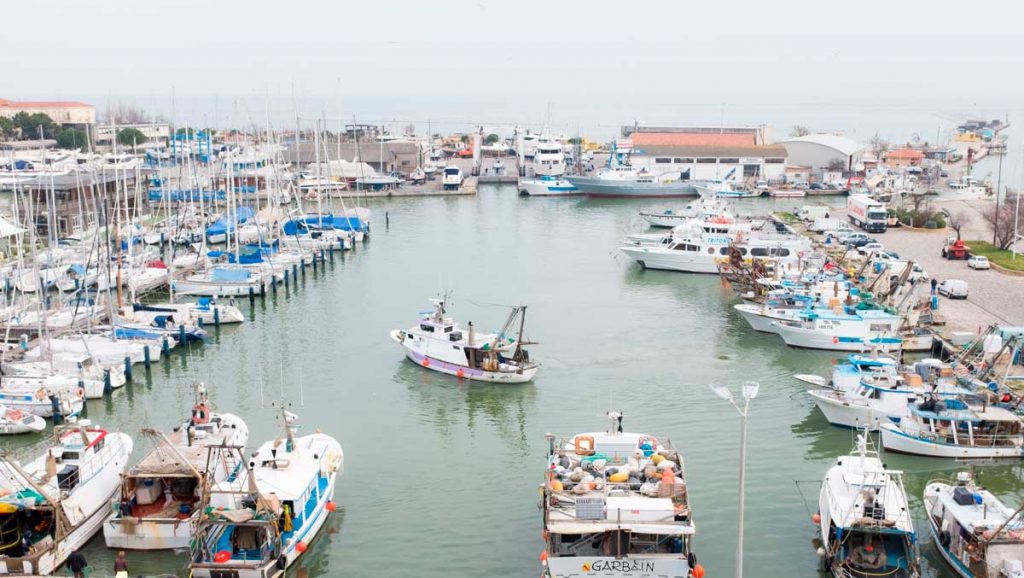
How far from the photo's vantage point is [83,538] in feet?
59.0

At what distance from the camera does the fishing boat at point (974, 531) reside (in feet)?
52.7

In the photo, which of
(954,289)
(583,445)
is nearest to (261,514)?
(583,445)

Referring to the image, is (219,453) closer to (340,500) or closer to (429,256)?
(340,500)

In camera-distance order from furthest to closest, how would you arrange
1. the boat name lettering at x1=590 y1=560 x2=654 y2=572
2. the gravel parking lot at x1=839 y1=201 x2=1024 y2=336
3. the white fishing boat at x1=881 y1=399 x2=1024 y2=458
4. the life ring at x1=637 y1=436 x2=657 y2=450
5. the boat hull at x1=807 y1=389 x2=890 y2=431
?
the gravel parking lot at x1=839 y1=201 x2=1024 y2=336, the boat hull at x1=807 y1=389 x2=890 y2=431, the white fishing boat at x1=881 y1=399 x2=1024 y2=458, the life ring at x1=637 y1=436 x2=657 y2=450, the boat name lettering at x1=590 y1=560 x2=654 y2=572

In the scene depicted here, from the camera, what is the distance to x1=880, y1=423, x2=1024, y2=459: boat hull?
71.7 feet

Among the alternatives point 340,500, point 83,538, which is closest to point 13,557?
point 83,538

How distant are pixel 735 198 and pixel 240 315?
4708 centimetres

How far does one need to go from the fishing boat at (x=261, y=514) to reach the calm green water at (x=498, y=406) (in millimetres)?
847

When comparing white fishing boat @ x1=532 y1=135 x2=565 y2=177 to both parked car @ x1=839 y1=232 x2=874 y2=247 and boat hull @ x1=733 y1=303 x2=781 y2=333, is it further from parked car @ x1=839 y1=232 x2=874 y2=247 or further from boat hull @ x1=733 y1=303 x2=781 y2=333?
boat hull @ x1=733 y1=303 x2=781 y2=333

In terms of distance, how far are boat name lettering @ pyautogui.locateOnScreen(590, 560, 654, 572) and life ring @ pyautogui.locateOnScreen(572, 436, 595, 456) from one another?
3.28 metres

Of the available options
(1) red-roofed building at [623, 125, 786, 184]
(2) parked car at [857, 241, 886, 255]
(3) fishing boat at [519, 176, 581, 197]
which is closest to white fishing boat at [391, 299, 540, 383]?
(2) parked car at [857, 241, 886, 255]

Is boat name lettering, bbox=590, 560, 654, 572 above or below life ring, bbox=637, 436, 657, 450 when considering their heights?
below

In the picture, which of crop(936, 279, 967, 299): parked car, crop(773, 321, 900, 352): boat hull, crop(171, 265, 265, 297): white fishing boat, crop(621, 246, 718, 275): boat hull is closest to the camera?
crop(773, 321, 900, 352): boat hull

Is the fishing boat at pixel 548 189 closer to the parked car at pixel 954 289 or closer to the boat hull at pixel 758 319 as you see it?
the parked car at pixel 954 289
